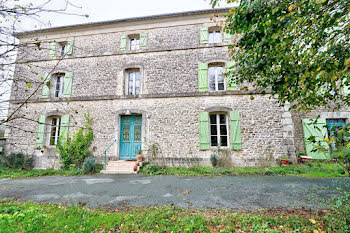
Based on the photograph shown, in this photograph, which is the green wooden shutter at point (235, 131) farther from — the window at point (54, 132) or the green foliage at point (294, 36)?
the window at point (54, 132)

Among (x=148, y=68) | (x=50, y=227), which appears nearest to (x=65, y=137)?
(x=148, y=68)

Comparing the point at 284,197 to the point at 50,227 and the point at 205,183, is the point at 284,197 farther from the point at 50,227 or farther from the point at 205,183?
the point at 50,227

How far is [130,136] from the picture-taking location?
306 inches

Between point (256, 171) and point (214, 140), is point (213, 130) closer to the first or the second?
point (214, 140)

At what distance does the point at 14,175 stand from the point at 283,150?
35.9ft

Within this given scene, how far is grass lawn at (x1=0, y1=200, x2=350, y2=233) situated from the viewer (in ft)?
7.26

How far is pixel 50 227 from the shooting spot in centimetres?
233

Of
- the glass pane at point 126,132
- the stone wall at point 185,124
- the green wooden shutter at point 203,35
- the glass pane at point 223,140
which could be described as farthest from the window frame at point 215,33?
the glass pane at point 126,132

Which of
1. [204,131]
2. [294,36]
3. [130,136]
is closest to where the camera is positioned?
[294,36]

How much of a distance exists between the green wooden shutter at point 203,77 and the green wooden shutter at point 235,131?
169 centimetres

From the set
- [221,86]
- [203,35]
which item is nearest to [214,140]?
[221,86]

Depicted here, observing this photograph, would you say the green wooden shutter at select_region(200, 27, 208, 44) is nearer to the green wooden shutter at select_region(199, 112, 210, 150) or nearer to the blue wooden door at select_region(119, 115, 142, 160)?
the green wooden shutter at select_region(199, 112, 210, 150)

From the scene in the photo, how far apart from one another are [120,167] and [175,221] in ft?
16.1

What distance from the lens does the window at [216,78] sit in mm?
7629
